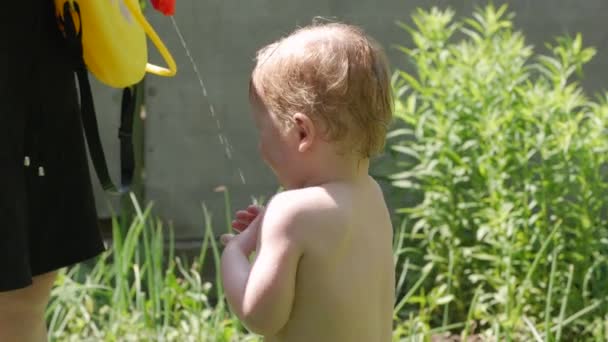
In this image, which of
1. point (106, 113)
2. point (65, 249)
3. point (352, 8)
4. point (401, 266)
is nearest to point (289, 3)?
point (352, 8)

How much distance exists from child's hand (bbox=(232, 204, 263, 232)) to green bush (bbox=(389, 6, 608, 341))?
1.81 m

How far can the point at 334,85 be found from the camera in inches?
83.5

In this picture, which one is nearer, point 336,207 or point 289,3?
point 336,207

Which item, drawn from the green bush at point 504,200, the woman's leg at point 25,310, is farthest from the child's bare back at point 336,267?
the green bush at point 504,200

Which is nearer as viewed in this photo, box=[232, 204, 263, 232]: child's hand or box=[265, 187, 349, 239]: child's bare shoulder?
box=[265, 187, 349, 239]: child's bare shoulder

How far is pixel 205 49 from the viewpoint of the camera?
5461 millimetres

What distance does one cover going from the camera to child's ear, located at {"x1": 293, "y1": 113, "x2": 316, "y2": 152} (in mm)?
2141

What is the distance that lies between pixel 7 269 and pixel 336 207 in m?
0.83

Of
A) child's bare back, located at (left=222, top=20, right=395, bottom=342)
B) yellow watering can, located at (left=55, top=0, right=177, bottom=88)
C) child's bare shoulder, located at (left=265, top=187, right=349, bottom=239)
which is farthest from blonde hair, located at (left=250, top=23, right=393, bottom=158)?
yellow watering can, located at (left=55, top=0, right=177, bottom=88)

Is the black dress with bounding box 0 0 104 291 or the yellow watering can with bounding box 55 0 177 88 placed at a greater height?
the yellow watering can with bounding box 55 0 177 88

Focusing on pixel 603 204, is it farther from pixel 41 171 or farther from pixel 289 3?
pixel 41 171

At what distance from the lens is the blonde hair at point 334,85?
2.13 meters

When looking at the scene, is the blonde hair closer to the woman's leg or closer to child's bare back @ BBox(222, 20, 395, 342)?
child's bare back @ BBox(222, 20, 395, 342)

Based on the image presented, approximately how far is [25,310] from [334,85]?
1.07 m
